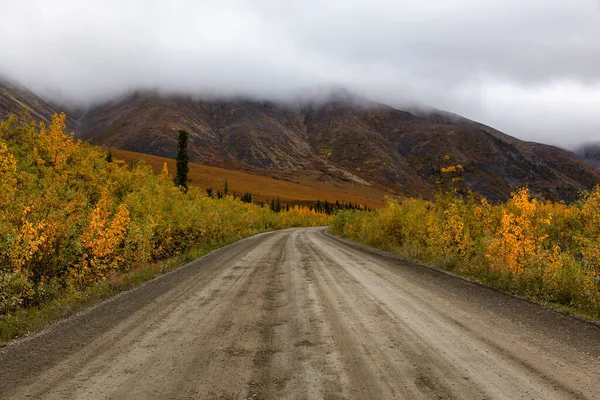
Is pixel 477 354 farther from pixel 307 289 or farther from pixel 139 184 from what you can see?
pixel 139 184

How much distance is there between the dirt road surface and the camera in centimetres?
432

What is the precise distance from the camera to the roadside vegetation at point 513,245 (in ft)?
28.9

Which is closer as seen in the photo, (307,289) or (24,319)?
(24,319)

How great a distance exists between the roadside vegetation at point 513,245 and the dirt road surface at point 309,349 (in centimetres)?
120

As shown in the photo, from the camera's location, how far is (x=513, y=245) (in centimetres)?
1135

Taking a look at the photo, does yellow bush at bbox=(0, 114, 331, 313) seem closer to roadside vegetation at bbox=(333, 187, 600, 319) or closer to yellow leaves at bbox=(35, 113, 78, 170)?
yellow leaves at bbox=(35, 113, 78, 170)

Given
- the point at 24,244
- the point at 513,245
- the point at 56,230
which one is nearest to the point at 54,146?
the point at 56,230

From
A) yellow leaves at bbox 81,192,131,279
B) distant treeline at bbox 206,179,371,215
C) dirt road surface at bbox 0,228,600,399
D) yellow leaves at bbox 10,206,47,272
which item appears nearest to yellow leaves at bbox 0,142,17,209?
yellow leaves at bbox 10,206,47,272

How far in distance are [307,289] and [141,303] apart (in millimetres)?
4361

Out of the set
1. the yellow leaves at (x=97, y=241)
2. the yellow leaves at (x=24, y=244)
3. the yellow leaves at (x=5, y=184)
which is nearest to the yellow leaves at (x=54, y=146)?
the yellow leaves at (x=97, y=241)

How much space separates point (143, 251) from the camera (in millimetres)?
14273

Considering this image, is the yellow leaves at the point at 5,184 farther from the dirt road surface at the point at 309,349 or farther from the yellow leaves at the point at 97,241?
the dirt road surface at the point at 309,349

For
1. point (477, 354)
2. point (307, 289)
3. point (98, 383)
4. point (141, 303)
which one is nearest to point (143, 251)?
point (141, 303)

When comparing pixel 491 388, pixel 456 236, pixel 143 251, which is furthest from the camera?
pixel 456 236
